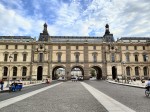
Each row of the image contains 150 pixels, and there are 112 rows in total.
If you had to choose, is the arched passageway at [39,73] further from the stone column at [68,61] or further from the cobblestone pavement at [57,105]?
the cobblestone pavement at [57,105]

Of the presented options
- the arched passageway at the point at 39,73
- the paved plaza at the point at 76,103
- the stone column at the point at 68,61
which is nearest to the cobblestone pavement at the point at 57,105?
the paved plaza at the point at 76,103

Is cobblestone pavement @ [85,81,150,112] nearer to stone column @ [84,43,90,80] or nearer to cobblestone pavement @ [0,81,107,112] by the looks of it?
cobblestone pavement @ [0,81,107,112]

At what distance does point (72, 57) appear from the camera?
66.7 m

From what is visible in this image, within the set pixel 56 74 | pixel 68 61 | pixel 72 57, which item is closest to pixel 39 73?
pixel 68 61

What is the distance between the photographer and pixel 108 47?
67375 millimetres

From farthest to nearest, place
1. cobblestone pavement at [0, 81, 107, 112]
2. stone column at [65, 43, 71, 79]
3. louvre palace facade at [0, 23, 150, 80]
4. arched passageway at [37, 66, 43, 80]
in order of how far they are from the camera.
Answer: arched passageway at [37, 66, 43, 80] < stone column at [65, 43, 71, 79] < louvre palace facade at [0, 23, 150, 80] < cobblestone pavement at [0, 81, 107, 112]

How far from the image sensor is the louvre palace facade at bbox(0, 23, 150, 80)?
211 ft

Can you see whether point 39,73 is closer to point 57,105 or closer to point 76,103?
point 76,103

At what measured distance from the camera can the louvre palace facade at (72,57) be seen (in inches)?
2534

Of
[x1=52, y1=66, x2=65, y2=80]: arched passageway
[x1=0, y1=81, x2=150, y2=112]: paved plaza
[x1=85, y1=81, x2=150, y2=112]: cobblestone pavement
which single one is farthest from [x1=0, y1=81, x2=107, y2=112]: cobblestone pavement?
[x1=52, y1=66, x2=65, y2=80]: arched passageway

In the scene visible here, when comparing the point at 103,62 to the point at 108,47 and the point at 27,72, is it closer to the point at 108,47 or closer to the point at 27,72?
the point at 108,47

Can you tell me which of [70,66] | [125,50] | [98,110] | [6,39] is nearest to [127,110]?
[98,110]

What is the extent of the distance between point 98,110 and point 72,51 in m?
58.2

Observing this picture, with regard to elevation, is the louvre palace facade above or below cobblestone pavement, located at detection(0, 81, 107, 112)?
above
